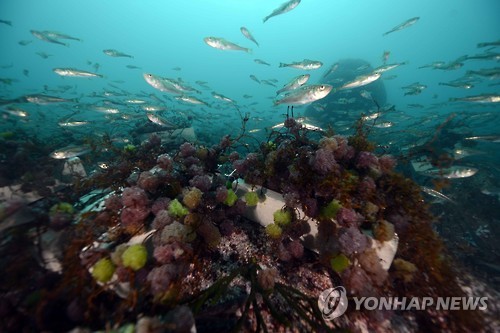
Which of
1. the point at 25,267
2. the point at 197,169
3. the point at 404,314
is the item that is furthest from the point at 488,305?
the point at 25,267

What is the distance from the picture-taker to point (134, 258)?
226cm

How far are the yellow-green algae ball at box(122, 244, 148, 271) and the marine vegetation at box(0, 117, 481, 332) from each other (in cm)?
1

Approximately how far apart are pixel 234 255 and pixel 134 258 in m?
1.34

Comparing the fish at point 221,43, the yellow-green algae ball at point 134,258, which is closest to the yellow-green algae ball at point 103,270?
the yellow-green algae ball at point 134,258

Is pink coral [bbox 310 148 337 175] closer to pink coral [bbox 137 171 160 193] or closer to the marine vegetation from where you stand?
→ the marine vegetation

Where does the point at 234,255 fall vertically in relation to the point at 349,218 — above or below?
below

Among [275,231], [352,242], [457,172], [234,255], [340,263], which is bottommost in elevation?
[457,172]

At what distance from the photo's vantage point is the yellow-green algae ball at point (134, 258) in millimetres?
2252

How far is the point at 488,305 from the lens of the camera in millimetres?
2922

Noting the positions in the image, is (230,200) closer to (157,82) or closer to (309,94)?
(309,94)

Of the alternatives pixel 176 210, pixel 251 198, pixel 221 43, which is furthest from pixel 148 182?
pixel 221 43

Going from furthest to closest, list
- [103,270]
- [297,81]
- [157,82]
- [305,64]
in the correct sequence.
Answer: [305,64] < [157,82] < [297,81] < [103,270]

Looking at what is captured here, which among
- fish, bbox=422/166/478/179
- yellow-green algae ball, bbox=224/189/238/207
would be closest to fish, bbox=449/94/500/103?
fish, bbox=422/166/478/179

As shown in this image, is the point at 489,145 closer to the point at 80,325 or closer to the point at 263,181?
the point at 263,181
